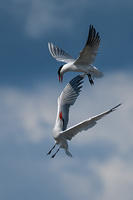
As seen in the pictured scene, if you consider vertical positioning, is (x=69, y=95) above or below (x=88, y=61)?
below

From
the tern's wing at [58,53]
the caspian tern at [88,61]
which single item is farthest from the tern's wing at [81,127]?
the tern's wing at [58,53]

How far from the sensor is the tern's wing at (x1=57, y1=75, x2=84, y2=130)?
99.4 feet

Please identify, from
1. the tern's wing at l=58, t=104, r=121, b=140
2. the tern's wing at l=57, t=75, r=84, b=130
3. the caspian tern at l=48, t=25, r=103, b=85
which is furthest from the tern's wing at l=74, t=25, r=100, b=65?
the tern's wing at l=58, t=104, r=121, b=140

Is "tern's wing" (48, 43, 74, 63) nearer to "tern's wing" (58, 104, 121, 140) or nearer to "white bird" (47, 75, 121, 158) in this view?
"white bird" (47, 75, 121, 158)

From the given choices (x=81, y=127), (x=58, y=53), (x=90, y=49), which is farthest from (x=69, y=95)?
(x=58, y=53)

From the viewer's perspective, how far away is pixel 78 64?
30688 millimetres

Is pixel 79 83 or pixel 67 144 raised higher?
pixel 79 83

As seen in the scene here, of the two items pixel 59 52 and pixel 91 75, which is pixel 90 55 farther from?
pixel 59 52

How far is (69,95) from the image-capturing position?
30.8 m

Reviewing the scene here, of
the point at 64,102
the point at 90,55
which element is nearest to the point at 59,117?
the point at 64,102

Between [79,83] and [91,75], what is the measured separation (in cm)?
77

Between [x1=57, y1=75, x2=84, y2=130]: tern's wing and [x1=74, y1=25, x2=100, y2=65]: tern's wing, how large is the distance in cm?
100

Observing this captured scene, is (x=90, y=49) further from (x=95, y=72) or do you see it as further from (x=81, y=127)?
(x=81, y=127)

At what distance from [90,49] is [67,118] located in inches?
141
